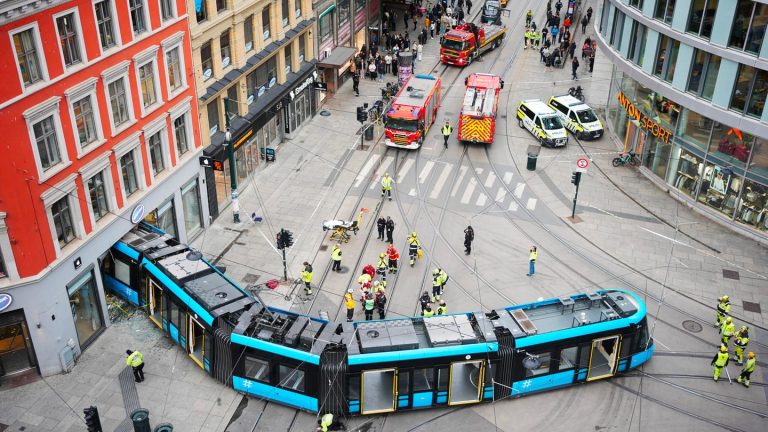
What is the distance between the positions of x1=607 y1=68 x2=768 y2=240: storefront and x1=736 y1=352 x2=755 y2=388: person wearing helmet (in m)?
12.2

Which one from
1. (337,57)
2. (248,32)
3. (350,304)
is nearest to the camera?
(350,304)

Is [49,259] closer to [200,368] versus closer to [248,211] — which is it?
[200,368]

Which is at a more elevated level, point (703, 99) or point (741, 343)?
point (703, 99)

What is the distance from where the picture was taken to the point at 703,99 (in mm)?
39281

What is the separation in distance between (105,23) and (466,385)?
19855 mm

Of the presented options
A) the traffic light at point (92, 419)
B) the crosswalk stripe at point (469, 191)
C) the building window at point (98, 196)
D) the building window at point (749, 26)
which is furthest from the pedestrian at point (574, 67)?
the traffic light at point (92, 419)

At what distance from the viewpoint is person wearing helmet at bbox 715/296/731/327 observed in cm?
3215

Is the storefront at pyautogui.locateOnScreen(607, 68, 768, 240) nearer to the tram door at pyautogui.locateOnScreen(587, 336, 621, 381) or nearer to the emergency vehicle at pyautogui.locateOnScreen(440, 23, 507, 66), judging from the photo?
the tram door at pyautogui.locateOnScreen(587, 336, 621, 381)

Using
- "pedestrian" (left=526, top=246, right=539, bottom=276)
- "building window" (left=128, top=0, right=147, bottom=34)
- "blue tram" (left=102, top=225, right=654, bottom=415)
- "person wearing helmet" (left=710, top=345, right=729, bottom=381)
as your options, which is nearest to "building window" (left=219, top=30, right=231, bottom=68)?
"building window" (left=128, top=0, right=147, bottom=34)

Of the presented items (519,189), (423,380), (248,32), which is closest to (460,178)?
(519,189)

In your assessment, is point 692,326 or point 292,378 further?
point 692,326

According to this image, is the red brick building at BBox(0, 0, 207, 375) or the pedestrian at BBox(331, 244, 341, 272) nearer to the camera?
the red brick building at BBox(0, 0, 207, 375)

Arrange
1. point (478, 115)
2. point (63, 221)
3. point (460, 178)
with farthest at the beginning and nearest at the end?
point (478, 115), point (460, 178), point (63, 221)

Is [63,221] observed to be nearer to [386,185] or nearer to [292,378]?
[292,378]
